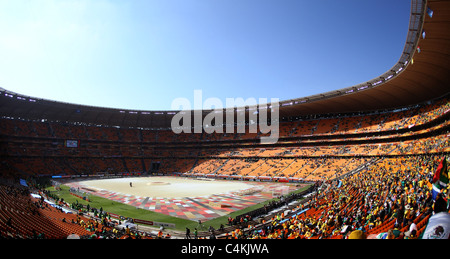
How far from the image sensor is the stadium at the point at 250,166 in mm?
14594

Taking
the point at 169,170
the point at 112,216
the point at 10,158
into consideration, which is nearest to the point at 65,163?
the point at 10,158

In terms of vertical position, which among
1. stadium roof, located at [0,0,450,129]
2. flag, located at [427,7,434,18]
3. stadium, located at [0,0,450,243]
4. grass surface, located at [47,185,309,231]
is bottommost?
grass surface, located at [47,185,309,231]

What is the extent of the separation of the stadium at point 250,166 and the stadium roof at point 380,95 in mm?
201

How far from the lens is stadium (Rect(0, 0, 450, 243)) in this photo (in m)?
14.6

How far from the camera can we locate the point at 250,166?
5831 cm

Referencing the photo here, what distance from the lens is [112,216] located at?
73.3 ft

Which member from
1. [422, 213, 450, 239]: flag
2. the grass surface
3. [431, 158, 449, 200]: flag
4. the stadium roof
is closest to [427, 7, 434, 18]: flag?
the stadium roof

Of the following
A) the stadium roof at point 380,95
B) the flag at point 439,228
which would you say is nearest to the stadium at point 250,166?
the flag at point 439,228

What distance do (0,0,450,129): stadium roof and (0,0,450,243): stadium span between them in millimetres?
201

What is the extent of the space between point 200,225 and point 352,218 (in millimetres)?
11846

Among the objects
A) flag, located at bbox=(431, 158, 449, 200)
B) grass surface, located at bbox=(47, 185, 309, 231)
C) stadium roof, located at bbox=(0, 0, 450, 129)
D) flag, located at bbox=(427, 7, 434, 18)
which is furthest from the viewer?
stadium roof, located at bbox=(0, 0, 450, 129)

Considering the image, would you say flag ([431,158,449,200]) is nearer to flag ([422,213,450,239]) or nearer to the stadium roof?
flag ([422,213,450,239])

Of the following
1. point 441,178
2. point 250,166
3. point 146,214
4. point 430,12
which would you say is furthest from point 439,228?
point 250,166
